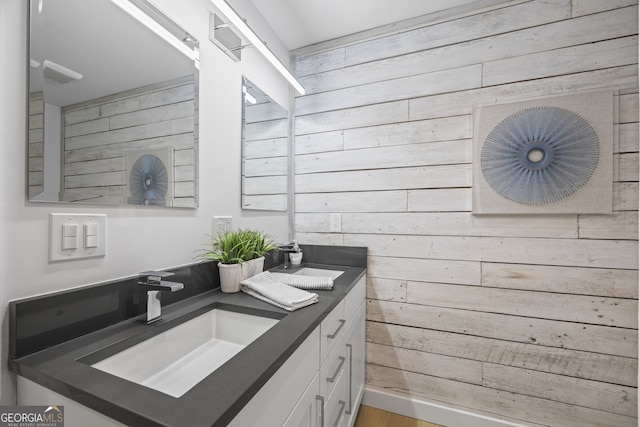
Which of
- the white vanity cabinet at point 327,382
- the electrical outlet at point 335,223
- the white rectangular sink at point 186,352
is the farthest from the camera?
the electrical outlet at point 335,223

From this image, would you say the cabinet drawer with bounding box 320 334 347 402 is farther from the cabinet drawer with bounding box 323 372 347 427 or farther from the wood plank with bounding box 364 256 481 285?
the wood plank with bounding box 364 256 481 285

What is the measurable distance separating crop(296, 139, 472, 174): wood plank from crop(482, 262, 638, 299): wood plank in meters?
0.65

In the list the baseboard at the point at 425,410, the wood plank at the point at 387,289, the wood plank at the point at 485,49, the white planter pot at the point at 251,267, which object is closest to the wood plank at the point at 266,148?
the wood plank at the point at 485,49

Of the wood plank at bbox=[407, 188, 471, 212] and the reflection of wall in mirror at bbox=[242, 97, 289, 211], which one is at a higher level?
the reflection of wall in mirror at bbox=[242, 97, 289, 211]

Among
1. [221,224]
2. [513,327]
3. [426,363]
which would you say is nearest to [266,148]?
[221,224]

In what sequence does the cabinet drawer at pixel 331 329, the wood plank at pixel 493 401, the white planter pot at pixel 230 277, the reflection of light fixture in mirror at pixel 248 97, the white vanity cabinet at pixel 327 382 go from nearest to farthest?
the white vanity cabinet at pixel 327 382, the cabinet drawer at pixel 331 329, the white planter pot at pixel 230 277, the wood plank at pixel 493 401, the reflection of light fixture in mirror at pixel 248 97

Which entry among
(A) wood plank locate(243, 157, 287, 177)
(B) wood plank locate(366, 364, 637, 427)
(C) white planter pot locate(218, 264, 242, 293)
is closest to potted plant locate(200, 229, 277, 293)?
(C) white planter pot locate(218, 264, 242, 293)

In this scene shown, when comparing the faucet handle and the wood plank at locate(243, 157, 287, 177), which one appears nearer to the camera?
the faucet handle

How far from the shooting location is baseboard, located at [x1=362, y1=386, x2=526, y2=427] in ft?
5.17

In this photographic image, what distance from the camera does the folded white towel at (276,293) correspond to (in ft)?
3.40

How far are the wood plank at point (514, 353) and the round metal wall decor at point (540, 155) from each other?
79 centimetres

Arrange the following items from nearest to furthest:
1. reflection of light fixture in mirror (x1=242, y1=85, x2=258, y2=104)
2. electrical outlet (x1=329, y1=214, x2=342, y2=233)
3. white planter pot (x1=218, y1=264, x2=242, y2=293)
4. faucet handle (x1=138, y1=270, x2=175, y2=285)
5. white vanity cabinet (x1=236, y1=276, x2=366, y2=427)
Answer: white vanity cabinet (x1=236, y1=276, x2=366, y2=427), faucet handle (x1=138, y1=270, x2=175, y2=285), white planter pot (x1=218, y1=264, x2=242, y2=293), reflection of light fixture in mirror (x1=242, y1=85, x2=258, y2=104), electrical outlet (x1=329, y1=214, x2=342, y2=233)

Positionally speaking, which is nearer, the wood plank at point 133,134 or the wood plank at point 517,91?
the wood plank at point 133,134

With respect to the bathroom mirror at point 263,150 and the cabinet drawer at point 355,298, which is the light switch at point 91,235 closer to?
the bathroom mirror at point 263,150
